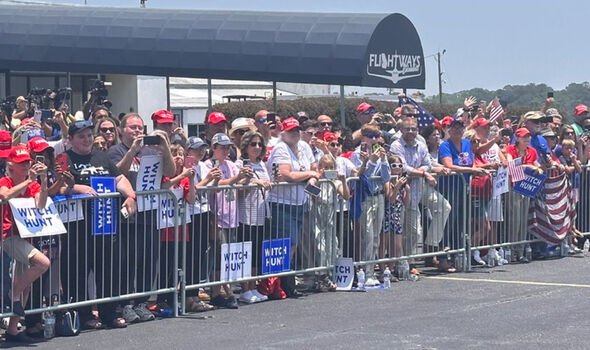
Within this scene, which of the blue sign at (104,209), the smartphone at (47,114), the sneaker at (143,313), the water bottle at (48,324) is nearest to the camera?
the water bottle at (48,324)

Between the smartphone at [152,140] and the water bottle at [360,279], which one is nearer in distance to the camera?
the smartphone at [152,140]

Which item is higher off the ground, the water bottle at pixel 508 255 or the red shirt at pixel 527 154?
the red shirt at pixel 527 154

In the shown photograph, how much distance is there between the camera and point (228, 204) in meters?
12.5

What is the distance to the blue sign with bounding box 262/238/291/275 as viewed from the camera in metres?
12.9

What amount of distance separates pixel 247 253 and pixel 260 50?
47.5 ft

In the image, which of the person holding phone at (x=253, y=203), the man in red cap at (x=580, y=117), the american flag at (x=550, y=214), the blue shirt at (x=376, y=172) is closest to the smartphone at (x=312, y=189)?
the person holding phone at (x=253, y=203)

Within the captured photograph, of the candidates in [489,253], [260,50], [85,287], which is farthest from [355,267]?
[260,50]

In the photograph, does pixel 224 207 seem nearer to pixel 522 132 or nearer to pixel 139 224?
pixel 139 224

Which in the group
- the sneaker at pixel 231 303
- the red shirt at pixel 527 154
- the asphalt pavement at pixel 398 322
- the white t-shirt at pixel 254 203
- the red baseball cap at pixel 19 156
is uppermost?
the red baseball cap at pixel 19 156

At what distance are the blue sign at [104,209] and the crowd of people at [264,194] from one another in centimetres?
9

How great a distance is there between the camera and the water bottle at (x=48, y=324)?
34.9 feet

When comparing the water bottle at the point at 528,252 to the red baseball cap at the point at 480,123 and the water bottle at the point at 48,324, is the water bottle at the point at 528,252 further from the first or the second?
the water bottle at the point at 48,324

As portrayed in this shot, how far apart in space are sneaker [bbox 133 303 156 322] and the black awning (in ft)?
45.0

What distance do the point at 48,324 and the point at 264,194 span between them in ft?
10.2
